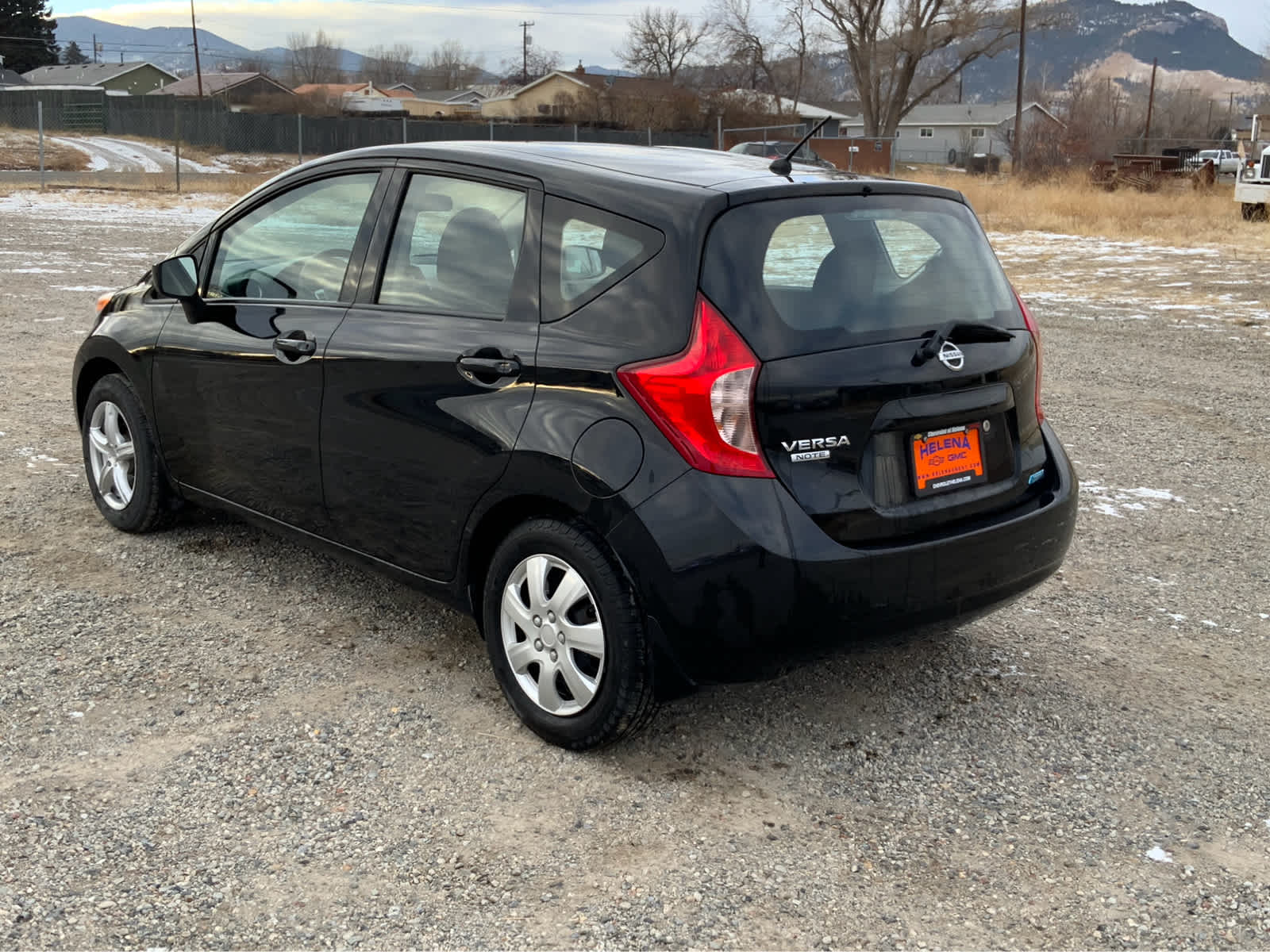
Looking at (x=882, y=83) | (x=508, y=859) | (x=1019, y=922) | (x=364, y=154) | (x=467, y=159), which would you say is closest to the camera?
(x=1019, y=922)

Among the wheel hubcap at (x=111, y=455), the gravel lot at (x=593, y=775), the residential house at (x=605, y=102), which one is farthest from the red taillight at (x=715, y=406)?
the residential house at (x=605, y=102)

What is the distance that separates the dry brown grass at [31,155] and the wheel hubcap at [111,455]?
3877 centimetres

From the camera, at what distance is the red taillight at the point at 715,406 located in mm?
3037

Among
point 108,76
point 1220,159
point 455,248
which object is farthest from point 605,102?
point 455,248

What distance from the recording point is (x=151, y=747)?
3.44m

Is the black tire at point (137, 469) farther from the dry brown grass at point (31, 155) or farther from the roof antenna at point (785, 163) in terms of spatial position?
the dry brown grass at point (31, 155)

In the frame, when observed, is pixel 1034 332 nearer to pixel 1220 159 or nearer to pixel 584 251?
pixel 584 251

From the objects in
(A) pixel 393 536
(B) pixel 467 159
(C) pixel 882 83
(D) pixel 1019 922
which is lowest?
(D) pixel 1019 922

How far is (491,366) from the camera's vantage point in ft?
11.3

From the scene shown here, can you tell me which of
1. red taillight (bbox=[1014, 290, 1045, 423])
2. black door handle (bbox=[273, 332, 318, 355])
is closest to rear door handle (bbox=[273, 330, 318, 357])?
black door handle (bbox=[273, 332, 318, 355])

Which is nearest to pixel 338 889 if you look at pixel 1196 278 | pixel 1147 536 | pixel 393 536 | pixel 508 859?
pixel 508 859

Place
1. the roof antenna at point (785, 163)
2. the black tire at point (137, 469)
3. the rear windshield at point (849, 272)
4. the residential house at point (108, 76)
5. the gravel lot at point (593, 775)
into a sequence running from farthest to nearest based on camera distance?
the residential house at point (108, 76) < the black tire at point (137, 469) < the roof antenna at point (785, 163) < the rear windshield at point (849, 272) < the gravel lot at point (593, 775)

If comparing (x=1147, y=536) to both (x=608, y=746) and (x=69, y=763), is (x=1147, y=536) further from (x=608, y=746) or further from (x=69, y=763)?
(x=69, y=763)

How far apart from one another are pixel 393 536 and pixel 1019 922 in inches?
84.3
